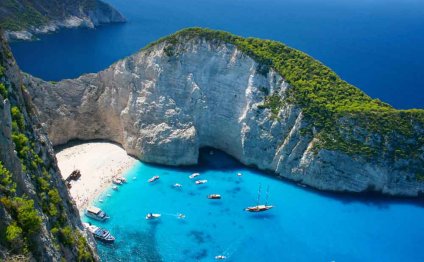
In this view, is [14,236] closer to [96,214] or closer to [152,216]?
[96,214]

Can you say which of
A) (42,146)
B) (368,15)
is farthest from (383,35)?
(42,146)

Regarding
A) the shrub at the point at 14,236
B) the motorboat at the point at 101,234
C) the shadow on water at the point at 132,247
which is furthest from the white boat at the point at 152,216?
the shrub at the point at 14,236

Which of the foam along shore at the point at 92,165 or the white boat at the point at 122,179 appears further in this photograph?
the white boat at the point at 122,179

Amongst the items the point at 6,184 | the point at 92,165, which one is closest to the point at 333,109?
the point at 92,165

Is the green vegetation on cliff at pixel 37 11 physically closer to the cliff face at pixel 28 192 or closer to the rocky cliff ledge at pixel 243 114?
the rocky cliff ledge at pixel 243 114

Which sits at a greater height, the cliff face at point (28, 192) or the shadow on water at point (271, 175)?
the cliff face at point (28, 192)

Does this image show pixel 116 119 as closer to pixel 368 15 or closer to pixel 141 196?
pixel 141 196

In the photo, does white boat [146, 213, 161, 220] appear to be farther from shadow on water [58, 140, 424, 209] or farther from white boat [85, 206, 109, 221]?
shadow on water [58, 140, 424, 209]
